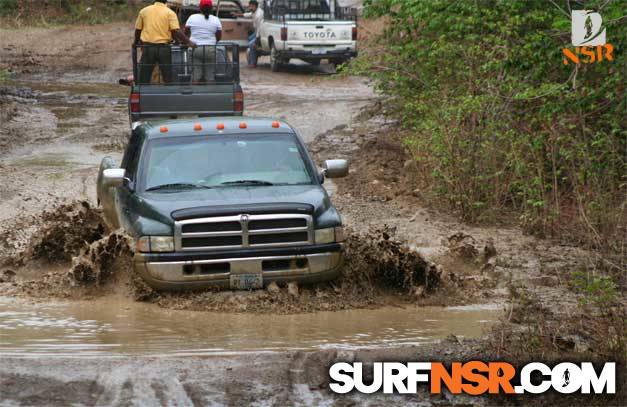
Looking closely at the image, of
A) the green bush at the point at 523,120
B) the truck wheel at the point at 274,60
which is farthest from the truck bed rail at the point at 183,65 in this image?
the truck wheel at the point at 274,60

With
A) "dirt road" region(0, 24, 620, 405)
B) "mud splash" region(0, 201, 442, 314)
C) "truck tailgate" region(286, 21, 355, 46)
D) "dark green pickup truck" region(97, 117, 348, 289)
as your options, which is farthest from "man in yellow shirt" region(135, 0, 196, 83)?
"truck tailgate" region(286, 21, 355, 46)

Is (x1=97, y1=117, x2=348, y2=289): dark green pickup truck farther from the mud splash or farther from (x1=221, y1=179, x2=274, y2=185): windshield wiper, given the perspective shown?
the mud splash

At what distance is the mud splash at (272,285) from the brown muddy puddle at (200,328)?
137mm

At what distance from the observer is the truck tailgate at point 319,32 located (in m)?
31.3

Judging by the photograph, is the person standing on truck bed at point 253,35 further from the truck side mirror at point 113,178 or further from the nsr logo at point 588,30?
the truck side mirror at point 113,178

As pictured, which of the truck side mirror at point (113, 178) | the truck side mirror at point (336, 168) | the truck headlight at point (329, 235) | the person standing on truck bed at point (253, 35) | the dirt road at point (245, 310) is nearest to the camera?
the dirt road at point (245, 310)

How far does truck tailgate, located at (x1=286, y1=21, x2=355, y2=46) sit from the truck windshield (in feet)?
66.8

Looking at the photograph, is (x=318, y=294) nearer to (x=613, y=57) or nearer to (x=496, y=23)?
(x=613, y=57)

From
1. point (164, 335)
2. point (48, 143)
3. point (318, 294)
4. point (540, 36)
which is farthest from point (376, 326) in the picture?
point (48, 143)

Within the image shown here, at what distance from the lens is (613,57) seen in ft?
42.0

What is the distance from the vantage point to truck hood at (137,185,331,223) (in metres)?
10.1

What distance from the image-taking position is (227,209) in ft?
32.7

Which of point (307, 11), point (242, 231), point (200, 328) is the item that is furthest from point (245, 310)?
point (307, 11)

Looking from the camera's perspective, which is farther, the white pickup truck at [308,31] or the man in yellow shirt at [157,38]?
the white pickup truck at [308,31]
